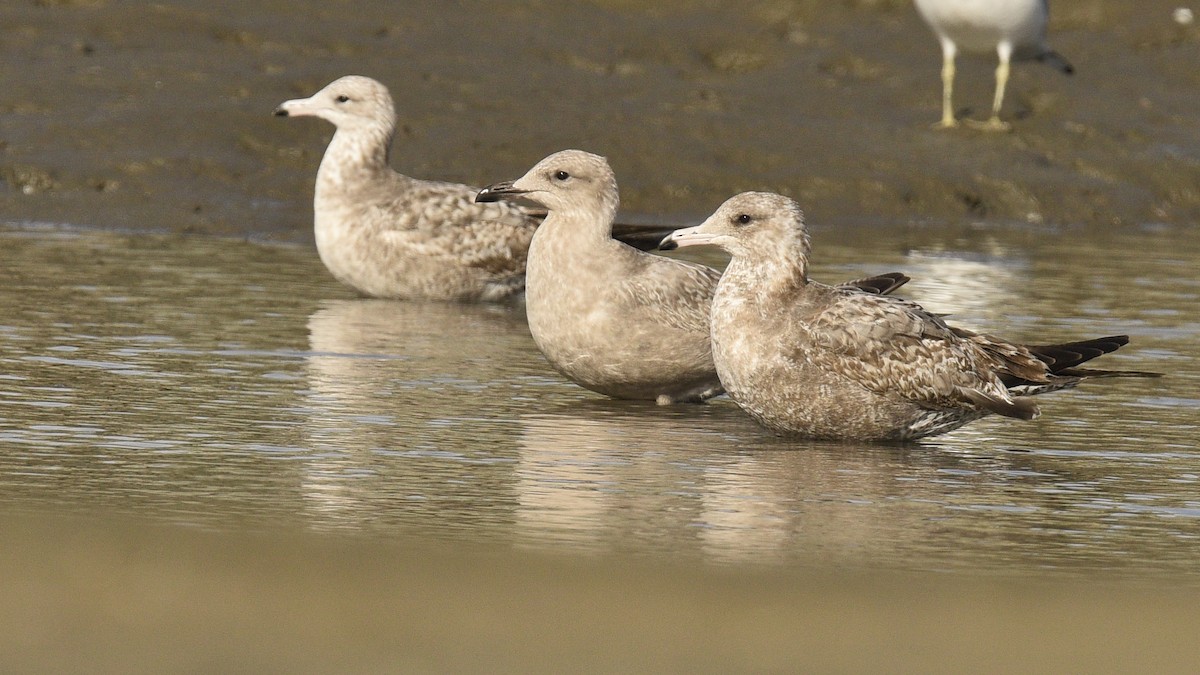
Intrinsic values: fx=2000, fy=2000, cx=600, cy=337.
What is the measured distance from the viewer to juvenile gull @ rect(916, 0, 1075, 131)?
772 inches

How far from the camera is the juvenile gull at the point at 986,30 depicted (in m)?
19.6

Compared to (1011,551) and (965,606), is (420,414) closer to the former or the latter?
(1011,551)

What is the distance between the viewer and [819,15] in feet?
74.7

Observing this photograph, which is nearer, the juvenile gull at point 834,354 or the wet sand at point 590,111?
Result: the juvenile gull at point 834,354

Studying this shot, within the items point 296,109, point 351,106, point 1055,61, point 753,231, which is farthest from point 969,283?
point 1055,61

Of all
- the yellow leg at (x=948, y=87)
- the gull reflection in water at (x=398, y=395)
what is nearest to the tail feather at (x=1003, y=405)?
the gull reflection in water at (x=398, y=395)

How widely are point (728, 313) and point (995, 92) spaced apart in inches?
543

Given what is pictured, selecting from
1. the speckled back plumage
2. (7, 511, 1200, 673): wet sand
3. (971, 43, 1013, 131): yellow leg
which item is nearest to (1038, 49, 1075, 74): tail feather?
(971, 43, 1013, 131): yellow leg

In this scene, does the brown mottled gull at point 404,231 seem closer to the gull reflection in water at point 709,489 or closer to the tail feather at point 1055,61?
the gull reflection in water at point 709,489

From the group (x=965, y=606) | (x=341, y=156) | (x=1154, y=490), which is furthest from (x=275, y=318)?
(x=965, y=606)

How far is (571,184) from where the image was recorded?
8852mm

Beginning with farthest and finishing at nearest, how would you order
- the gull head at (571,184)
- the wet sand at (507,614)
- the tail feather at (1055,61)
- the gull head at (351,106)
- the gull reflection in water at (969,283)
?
1. the tail feather at (1055,61)
2. the gull head at (351,106)
3. the gull reflection in water at (969,283)
4. the gull head at (571,184)
5. the wet sand at (507,614)

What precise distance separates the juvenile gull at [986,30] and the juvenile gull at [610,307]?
1098 centimetres

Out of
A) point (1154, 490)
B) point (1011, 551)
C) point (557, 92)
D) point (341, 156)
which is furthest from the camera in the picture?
point (557, 92)
